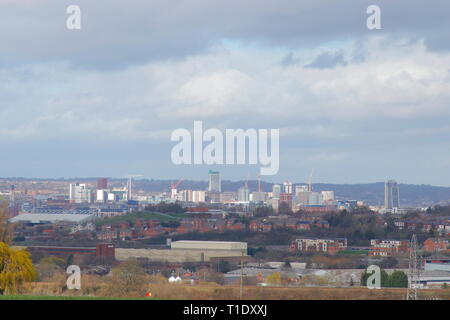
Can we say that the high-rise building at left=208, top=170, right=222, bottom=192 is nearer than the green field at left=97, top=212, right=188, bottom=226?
No

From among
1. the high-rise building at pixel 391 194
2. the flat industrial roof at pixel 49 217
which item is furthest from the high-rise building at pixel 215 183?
the flat industrial roof at pixel 49 217

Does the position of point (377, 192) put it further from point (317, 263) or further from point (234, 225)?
point (317, 263)

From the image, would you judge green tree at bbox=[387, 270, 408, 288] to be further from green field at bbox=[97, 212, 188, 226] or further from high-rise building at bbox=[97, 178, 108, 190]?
high-rise building at bbox=[97, 178, 108, 190]

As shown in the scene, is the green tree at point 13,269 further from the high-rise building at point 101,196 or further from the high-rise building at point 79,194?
the high-rise building at point 101,196

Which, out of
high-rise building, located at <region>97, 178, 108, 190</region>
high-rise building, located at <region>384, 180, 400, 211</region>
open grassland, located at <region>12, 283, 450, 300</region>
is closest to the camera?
open grassland, located at <region>12, 283, 450, 300</region>

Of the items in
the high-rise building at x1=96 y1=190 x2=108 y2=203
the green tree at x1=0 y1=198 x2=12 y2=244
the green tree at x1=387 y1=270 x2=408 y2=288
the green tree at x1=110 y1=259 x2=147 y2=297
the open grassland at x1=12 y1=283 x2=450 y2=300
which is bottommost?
the green tree at x1=387 y1=270 x2=408 y2=288

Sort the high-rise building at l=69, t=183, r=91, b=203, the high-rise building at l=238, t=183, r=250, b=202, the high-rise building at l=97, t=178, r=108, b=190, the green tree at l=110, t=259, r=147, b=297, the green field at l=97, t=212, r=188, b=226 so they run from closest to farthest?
1. the green tree at l=110, t=259, r=147, b=297
2. the green field at l=97, t=212, r=188, b=226
3. the high-rise building at l=238, t=183, r=250, b=202
4. the high-rise building at l=69, t=183, r=91, b=203
5. the high-rise building at l=97, t=178, r=108, b=190

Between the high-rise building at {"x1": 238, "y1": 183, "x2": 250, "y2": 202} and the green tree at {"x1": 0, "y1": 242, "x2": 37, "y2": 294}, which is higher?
the high-rise building at {"x1": 238, "y1": 183, "x2": 250, "y2": 202}

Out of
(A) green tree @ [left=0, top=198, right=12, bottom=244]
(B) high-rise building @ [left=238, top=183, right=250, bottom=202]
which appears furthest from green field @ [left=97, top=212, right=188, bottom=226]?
(A) green tree @ [left=0, top=198, right=12, bottom=244]
